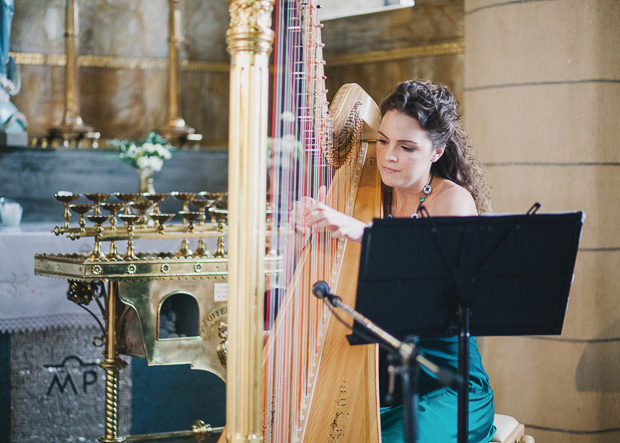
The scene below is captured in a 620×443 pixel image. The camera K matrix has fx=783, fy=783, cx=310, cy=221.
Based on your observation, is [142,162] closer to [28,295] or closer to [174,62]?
[174,62]

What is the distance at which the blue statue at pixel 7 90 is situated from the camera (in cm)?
587

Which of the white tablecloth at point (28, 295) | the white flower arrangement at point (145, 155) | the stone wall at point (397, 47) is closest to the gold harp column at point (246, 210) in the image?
the white tablecloth at point (28, 295)

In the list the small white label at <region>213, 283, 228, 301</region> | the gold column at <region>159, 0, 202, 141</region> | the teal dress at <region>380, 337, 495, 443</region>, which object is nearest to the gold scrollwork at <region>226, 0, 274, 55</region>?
the teal dress at <region>380, 337, 495, 443</region>

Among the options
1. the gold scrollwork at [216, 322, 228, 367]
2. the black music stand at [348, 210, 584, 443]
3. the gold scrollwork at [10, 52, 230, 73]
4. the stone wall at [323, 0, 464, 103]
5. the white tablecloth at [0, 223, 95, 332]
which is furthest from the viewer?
the gold scrollwork at [10, 52, 230, 73]

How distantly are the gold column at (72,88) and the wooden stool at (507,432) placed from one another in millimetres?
4543

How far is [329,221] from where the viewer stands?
229 cm

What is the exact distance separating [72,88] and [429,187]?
15.4ft

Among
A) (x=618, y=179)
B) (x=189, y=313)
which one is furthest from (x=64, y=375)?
(x=618, y=179)

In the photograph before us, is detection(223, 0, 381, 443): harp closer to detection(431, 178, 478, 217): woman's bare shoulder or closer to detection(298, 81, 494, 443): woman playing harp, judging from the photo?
detection(298, 81, 494, 443): woman playing harp

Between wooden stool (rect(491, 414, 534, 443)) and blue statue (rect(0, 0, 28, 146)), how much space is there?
4.20 m

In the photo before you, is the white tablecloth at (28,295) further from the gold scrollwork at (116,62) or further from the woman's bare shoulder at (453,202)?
the gold scrollwork at (116,62)

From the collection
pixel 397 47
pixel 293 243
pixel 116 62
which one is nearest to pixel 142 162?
pixel 116 62

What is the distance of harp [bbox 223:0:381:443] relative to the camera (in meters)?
1.78

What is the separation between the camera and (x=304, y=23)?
87.0 inches
